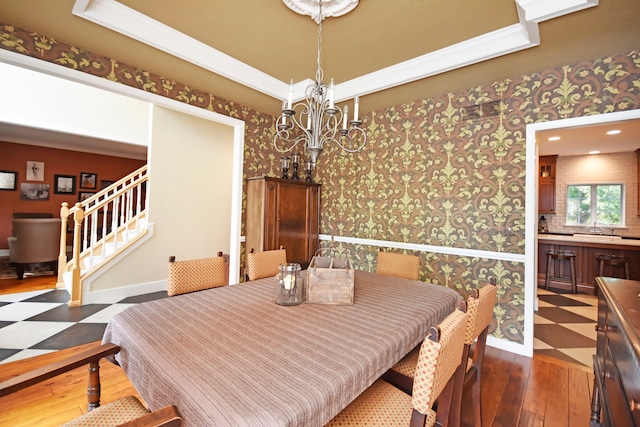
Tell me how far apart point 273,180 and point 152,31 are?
5.97ft

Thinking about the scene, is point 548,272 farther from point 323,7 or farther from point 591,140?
point 323,7

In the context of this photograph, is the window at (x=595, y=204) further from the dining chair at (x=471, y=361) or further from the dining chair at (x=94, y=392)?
the dining chair at (x=94, y=392)

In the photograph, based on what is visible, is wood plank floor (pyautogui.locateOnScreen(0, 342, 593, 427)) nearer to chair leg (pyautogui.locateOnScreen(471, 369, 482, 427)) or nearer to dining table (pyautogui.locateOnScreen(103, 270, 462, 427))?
chair leg (pyautogui.locateOnScreen(471, 369, 482, 427))

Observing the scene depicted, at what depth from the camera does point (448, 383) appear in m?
1.09

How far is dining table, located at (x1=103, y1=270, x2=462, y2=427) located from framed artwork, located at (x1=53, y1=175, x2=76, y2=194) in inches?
305

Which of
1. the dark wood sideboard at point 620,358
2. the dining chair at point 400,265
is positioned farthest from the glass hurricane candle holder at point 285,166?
the dark wood sideboard at point 620,358

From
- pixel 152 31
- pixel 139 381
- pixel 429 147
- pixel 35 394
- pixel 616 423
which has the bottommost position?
pixel 35 394

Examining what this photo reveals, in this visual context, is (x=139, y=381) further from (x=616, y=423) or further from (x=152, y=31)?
(x=152, y=31)

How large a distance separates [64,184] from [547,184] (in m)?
11.4

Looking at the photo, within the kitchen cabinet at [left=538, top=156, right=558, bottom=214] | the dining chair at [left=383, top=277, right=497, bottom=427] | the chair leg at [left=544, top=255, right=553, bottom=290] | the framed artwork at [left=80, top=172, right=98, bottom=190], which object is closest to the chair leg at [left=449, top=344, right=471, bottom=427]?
the dining chair at [left=383, top=277, right=497, bottom=427]

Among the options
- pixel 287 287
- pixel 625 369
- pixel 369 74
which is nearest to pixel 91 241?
pixel 287 287

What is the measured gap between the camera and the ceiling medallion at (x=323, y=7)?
1.97m

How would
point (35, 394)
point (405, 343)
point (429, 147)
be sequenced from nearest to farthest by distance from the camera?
point (405, 343)
point (35, 394)
point (429, 147)

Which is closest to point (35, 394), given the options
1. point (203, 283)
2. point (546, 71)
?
point (203, 283)
